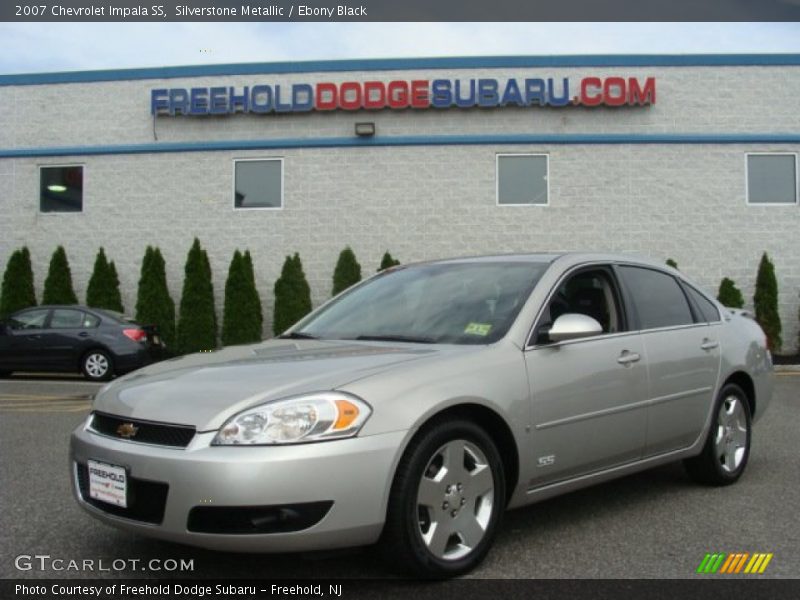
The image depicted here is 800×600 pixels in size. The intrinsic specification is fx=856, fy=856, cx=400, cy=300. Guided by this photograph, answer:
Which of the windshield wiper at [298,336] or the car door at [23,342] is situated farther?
the car door at [23,342]

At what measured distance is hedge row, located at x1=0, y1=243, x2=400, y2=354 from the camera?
56.0ft

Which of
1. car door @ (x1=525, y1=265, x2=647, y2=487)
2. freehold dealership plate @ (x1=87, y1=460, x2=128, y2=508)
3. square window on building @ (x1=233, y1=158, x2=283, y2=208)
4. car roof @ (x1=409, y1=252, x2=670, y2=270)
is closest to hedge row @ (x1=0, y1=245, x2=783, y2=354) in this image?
square window on building @ (x1=233, y1=158, x2=283, y2=208)

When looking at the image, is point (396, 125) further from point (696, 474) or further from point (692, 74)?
point (696, 474)

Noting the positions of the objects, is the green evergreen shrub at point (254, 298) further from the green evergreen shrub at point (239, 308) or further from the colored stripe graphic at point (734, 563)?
the colored stripe graphic at point (734, 563)

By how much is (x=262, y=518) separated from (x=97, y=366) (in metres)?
11.6

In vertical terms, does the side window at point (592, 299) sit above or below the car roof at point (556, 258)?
below

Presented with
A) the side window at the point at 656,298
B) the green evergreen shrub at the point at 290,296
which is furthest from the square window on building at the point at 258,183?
the side window at the point at 656,298

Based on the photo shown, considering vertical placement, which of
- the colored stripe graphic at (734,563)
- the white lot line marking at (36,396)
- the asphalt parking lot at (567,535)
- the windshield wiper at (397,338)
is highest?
the windshield wiper at (397,338)

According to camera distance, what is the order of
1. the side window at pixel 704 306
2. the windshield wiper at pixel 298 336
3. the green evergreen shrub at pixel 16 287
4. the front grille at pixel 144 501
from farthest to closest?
the green evergreen shrub at pixel 16 287 → the side window at pixel 704 306 → the windshield wiper at pixel 298 336 → the front grille at pixel 144 501

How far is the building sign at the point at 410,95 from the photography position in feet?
56.9

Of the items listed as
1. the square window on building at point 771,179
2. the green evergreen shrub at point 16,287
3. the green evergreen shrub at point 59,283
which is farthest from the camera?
the green evergreen shrub at point 16,287

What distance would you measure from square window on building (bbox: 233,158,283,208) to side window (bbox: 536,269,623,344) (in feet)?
44.6

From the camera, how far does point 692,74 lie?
17531 mm

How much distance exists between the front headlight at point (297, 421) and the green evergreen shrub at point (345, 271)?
13517 mm
